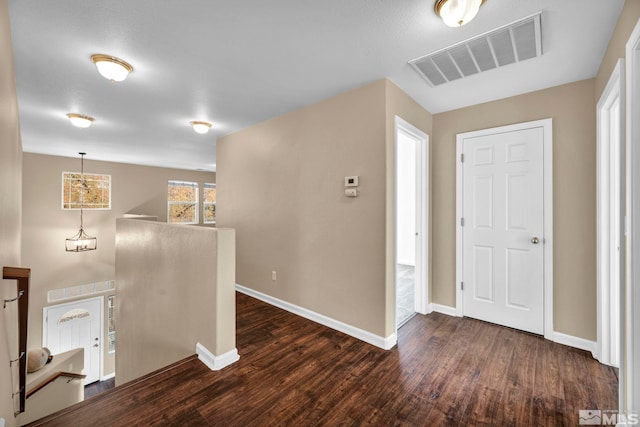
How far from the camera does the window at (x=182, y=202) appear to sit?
26.5ft

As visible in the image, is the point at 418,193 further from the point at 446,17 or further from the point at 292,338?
the point at 292,338

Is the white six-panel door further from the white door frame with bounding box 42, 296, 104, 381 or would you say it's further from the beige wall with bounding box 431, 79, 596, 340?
the white door frame with bounding box 42, 296, 104, 381

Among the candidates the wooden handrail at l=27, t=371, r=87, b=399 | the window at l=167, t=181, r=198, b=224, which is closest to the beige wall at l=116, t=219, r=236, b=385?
the wooden handrail at l=27, t=371, r=87, b=399

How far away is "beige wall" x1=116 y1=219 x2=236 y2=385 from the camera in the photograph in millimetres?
2280

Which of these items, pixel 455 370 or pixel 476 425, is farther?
pixel 455 370

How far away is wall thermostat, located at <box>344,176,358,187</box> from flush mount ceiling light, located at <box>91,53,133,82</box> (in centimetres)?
211

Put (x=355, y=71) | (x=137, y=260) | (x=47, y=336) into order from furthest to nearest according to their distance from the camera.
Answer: (x=47, y=336), (x=137, y=260), (x=355, y=71)

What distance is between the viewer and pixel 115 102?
311cm

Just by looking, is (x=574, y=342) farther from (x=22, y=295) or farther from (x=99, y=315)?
(x=99, y=315)

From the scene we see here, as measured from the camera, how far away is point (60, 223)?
6258 millimetres

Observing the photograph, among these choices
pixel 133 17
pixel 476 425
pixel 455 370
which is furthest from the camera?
pixel 455 370

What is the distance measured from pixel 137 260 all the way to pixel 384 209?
11.7 feet

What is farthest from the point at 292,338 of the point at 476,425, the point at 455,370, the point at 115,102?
the point at 115,102

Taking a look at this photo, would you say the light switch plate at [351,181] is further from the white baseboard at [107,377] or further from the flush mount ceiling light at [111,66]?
the white baseboard at [107,377]
